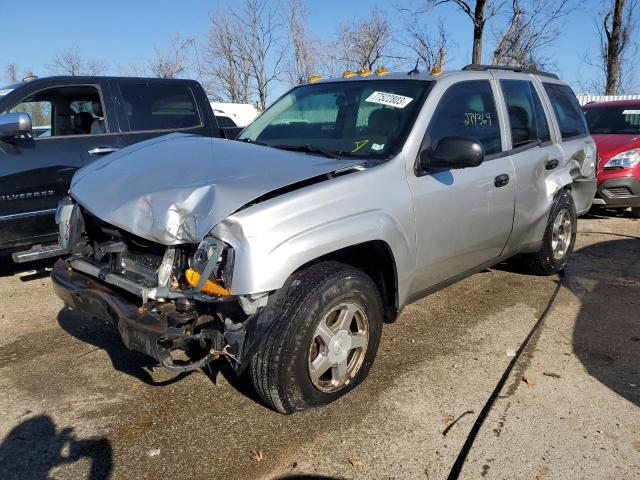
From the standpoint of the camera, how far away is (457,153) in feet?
10.6

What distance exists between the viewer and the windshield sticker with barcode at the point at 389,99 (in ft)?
12.0

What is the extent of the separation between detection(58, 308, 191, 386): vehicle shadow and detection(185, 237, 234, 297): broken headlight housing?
3.66 feet

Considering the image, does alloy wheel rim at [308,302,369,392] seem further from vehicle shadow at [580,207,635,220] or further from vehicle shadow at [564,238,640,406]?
Answer: vehicle shadow at [580,207,635,220]

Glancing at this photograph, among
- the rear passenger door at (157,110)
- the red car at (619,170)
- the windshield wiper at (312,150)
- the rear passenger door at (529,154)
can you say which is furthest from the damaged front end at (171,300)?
the red car at (619,170)

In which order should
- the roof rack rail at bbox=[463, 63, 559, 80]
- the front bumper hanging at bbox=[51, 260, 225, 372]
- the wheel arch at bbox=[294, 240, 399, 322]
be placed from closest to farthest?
the front bumper hanging at bbox=[51, 260, 225, 372]
the wheel arch at bbox=[294, 240, 399, 322]
the roof rack rail at bbox=[463, 63, 559, 80]

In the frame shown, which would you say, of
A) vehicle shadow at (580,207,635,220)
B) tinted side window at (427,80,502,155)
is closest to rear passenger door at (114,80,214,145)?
tinted side window at (427,80,502,155)

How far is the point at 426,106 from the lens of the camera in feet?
11.7

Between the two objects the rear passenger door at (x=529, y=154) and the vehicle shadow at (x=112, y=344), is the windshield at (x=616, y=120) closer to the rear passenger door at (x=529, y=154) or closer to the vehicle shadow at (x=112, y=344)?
the rear passenger door at (x=529, y=154)

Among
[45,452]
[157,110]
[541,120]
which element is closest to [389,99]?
[541,120]

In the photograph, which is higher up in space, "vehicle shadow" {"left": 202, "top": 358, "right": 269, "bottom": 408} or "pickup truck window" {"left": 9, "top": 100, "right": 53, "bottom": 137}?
"pickup truck window" {"left": 9, "top": 100, "right": 53, "bottom": 137}

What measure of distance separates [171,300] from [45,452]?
37.6 inches

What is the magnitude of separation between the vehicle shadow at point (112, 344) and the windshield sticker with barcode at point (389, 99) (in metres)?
2.18

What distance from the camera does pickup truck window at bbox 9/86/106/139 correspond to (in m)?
5.46

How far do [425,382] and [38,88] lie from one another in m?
4.43
